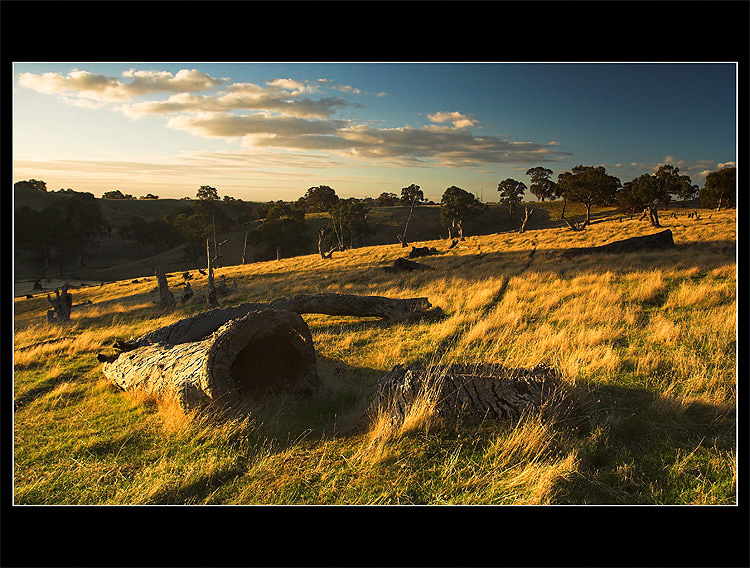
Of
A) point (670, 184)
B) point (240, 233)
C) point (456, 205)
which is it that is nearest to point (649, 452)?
point (670, 184)

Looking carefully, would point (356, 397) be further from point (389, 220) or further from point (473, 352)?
point (389, 220)

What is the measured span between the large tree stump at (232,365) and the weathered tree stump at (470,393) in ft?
5.16

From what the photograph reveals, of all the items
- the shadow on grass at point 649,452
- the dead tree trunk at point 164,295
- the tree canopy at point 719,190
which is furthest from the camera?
the tree canopy at point 719,190

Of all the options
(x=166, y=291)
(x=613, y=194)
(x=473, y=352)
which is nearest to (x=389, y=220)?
(x=613, y=194)

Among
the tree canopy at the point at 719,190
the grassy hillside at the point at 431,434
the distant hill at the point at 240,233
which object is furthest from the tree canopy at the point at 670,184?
the grassy hillside at the point at 431,434

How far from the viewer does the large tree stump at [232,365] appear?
17.2 ft

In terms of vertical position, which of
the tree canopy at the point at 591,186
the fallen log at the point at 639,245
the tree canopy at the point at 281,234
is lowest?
the fallen log at the point at 639,245

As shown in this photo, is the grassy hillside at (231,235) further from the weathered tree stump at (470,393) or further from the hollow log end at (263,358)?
the weathered tree stump at (470,393)

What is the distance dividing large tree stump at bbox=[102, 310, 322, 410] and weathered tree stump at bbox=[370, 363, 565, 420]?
5.16 ft

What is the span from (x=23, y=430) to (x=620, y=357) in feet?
28.5

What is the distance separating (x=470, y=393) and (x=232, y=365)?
3664 millimetres

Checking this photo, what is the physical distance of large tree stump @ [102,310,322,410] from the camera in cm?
525

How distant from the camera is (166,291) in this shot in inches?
727

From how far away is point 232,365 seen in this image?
20.7 feet
